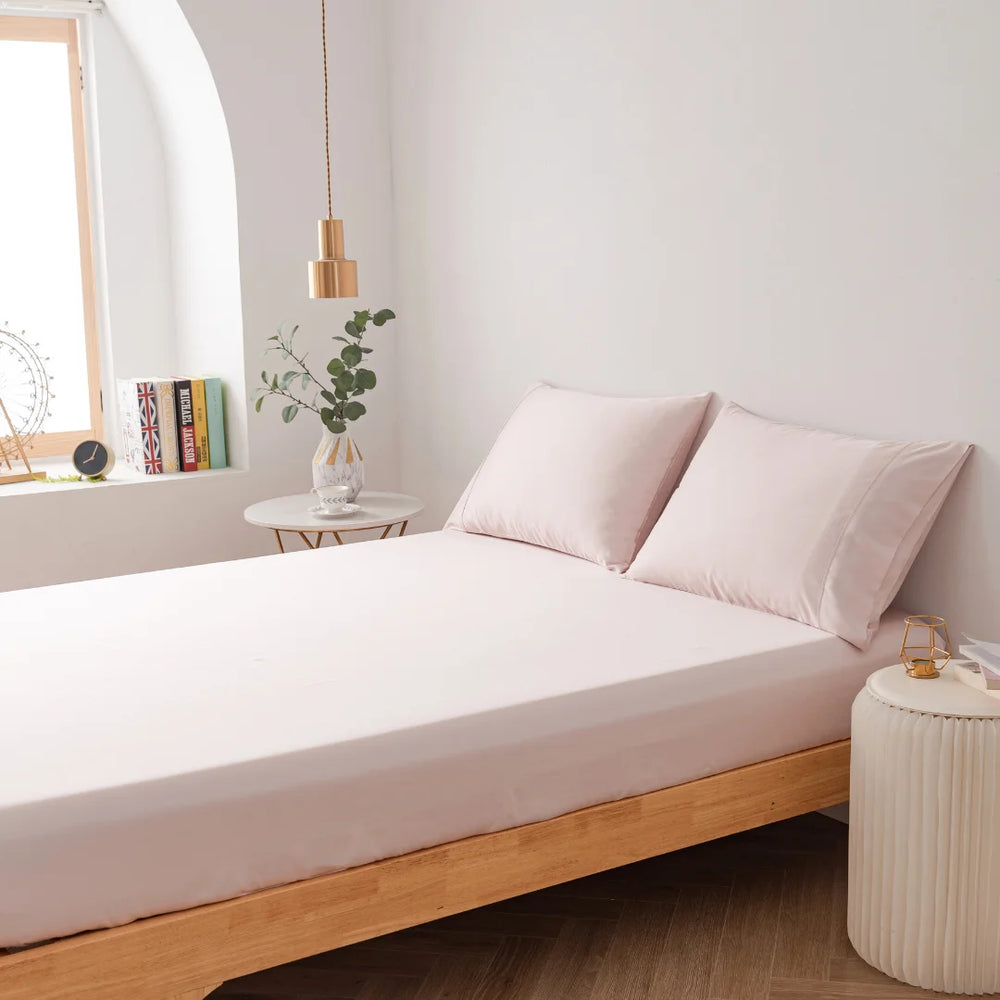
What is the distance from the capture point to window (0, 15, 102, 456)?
4.26 meters

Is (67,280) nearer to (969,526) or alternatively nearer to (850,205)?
(850,205)

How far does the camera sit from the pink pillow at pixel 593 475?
3084mm

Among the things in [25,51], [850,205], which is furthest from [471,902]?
[25,51]

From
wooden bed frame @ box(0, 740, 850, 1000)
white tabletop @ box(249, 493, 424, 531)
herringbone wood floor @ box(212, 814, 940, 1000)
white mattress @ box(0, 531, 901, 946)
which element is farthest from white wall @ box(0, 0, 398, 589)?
wooden bed frame @ box(0, 740, 850, 1000)

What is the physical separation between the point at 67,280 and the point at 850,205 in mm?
2840

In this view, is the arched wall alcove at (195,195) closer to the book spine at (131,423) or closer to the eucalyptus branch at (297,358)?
the eucalyptus branch at (297,358)

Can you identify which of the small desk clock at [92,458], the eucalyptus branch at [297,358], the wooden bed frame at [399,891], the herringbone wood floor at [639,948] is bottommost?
the herringbone wood floor at [639,948]

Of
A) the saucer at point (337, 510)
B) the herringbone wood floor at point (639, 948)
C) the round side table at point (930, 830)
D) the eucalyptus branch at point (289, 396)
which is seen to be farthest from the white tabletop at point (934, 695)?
the eucalyptus branch at point (289, 396)

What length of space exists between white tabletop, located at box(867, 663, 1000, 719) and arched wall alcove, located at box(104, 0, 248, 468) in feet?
8.06

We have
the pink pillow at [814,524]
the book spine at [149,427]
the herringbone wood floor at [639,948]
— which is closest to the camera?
the herringbone wood floor at [639,948]

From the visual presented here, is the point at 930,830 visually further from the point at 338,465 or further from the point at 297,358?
the point at 297,358

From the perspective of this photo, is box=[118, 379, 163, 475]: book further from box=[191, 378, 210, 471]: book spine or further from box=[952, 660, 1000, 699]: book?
box=[952, 660, 1000, 699]: book

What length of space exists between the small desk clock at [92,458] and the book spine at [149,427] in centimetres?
13

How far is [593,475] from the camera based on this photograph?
3.13m
